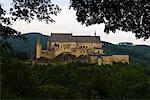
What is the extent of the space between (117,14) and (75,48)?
427 feet

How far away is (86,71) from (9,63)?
54.1 meters

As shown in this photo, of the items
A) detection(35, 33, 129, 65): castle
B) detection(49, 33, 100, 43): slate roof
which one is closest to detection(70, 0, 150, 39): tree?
detection(35, 33, 129, 65): castle

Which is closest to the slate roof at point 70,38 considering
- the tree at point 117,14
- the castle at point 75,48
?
the castle at point 75,48

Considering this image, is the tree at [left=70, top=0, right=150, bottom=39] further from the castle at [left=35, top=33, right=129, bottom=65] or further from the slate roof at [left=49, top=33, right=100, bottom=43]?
the slate roof at [left=49, top=33, right=100, bottom=43]

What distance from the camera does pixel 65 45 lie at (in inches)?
5960

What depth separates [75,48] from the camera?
146 m

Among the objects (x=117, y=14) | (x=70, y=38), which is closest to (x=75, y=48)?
(x=70, y=38)

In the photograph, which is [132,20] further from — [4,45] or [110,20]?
[4,45]

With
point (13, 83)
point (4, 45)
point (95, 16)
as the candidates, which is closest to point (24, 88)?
point (13, 83)

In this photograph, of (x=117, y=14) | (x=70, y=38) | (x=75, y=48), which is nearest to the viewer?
(x=117, y=14)

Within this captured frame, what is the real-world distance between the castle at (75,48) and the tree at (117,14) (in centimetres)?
10949

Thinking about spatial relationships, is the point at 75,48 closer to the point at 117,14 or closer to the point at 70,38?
the point at 70,38

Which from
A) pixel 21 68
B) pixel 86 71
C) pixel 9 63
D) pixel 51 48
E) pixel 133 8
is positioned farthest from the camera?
pixel 51 48

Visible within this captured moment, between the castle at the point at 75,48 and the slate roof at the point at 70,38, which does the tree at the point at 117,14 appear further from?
the slate roof at the point at 70,38
